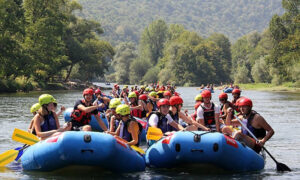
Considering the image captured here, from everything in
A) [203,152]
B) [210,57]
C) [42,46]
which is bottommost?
[203,152]

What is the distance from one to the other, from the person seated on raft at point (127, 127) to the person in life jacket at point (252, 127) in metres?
2.08

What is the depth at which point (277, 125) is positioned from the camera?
74.2 ft

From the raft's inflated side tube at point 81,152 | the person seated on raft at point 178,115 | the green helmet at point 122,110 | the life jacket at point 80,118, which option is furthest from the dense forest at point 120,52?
the raft's inflated side tube at point 81,152

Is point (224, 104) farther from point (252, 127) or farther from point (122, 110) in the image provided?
point (122, 110)

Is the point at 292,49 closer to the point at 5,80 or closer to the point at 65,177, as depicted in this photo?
the point at 5,80

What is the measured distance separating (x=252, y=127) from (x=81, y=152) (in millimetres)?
3630

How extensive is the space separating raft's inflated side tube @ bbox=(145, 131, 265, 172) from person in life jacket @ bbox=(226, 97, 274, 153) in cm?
31

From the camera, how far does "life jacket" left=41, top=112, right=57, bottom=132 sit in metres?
11.1

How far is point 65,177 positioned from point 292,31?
6867 centimetres

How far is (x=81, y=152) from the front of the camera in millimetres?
9633

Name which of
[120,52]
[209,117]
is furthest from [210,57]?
[209,117]

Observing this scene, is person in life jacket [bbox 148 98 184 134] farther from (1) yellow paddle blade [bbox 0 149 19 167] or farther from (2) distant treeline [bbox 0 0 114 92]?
(2) distant treeline [bbox 0 0 114 92]

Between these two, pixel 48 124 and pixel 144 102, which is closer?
pixel 48 124

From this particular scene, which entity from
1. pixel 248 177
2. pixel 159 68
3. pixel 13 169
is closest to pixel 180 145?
pixel 248 177
